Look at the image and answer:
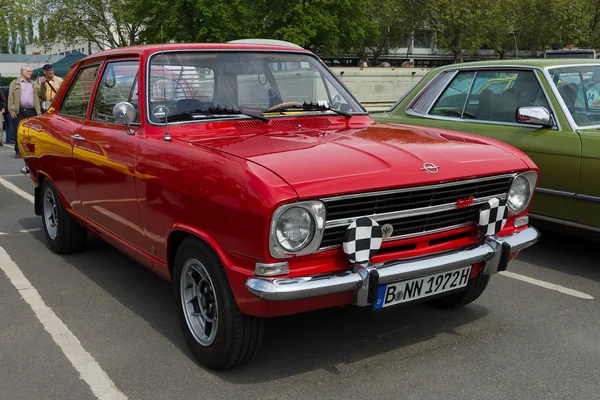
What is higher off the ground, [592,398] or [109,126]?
[109,126]

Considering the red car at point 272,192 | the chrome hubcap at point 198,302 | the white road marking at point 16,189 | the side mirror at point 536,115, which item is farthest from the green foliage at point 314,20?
the chrome hubcap at point 198,302

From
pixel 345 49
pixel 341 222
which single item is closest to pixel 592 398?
pixel 341 222

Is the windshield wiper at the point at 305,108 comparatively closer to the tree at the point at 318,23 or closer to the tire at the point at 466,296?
the tire at the point at 466,296

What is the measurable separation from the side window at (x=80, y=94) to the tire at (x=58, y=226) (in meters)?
0.72

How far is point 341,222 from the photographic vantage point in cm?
311

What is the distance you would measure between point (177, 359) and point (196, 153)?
1.21 m

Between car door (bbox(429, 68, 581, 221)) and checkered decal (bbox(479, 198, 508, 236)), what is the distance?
6.57ft

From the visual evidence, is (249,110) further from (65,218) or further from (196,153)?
(65,218)

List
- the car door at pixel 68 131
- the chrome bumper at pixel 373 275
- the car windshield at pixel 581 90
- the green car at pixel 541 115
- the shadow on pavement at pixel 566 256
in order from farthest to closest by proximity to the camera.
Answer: the car windshield at pixel 581 90 → the shadow on pavement at pixel 566 256 → the green car at pixel 541 115 → the car door at pixel 68 131 → the chrome bumper at pixel 373 275

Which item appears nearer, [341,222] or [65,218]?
[341,222]

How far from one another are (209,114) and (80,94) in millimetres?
1839

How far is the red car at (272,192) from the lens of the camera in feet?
9.96

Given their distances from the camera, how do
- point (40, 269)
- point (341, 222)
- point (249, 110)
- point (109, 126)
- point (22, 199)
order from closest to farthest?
point (341, 222)
point (249, 110)
point (109, 126)
point (40, 269)
point (22, 199)

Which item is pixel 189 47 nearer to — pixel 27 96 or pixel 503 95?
pixel 503 95
